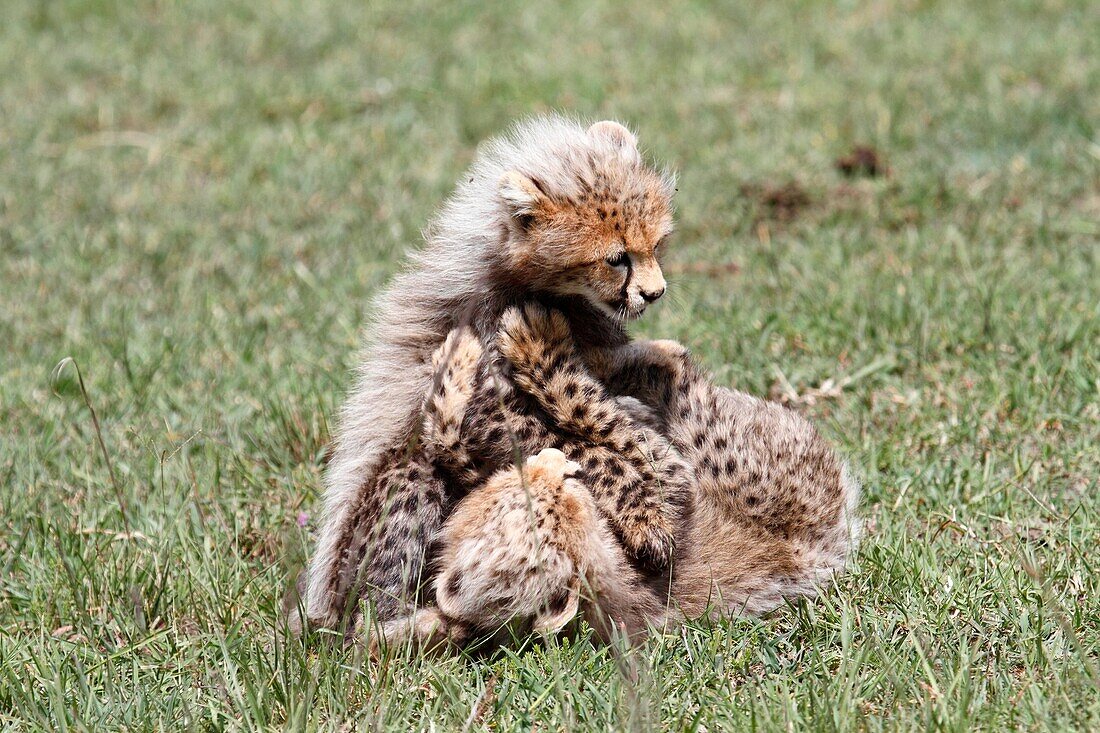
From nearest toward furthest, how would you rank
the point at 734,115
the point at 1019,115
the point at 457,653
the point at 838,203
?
the point at 457,653 → the point at 838,203 → the point at 1019,115 → the point at 734,115

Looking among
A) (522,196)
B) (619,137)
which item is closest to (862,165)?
(619,137)

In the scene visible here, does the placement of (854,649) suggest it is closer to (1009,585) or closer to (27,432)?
(1009,585)

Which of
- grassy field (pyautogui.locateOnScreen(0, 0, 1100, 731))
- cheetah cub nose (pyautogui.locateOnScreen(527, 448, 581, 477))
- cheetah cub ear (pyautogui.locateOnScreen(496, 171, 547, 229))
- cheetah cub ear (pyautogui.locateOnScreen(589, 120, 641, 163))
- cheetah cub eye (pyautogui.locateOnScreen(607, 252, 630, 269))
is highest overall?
cheetah cub ear (pyautogui.locateOnScreen(589, 120, 641, 163))

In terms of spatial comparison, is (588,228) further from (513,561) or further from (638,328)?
(638,328)

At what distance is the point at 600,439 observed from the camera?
364 cm

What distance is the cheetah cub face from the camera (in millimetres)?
3670

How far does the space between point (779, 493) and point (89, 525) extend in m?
2.53

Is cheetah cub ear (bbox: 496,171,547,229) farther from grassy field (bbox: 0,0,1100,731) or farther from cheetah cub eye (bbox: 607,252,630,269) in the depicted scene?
grassy field (bbox: 0,0,1100,731)

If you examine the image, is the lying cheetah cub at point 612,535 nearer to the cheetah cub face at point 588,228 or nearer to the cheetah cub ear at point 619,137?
the cheetah cub face at point 588,228

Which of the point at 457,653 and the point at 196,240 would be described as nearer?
the point at 457,653

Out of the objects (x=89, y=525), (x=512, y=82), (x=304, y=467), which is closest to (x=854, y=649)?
(x=304, y=467)

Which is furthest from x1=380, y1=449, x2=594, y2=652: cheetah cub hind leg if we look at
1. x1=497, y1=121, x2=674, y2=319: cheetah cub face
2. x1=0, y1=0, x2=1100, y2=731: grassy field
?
x1=497, y1=121, x2=674, y2=319: cheetah cub face

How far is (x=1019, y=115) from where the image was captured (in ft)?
25.0

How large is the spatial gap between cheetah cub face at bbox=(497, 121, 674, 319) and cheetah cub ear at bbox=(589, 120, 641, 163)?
0.07 m
